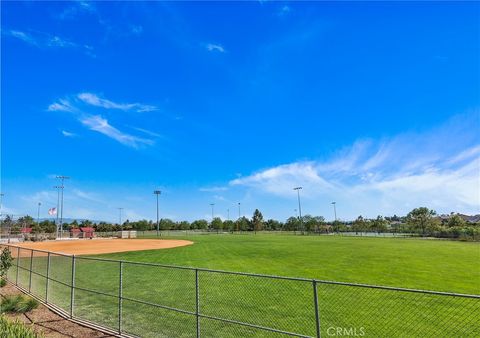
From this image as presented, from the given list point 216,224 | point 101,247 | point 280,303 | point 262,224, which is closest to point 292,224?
point 262,224

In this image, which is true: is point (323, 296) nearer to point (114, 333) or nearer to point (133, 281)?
point (114, 333)

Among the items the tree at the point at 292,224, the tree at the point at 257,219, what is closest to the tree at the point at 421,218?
the tree at the point at 292,224

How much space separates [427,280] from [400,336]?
8.33 meters

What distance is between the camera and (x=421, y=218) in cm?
9700

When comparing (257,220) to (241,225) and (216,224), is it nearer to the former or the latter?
(241,225)

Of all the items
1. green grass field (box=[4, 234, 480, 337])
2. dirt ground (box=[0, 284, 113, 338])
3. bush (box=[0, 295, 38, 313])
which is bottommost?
green grass field (box=[4, 234, 480, 337])

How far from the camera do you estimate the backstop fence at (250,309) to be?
8203mm

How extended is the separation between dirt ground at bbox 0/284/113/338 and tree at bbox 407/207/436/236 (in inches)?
3744

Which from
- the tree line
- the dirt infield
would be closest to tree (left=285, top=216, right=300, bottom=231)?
the tree line

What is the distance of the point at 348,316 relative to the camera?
935cm

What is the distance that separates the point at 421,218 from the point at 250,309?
10249 cm

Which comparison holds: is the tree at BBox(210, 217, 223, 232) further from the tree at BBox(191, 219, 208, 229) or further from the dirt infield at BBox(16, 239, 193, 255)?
the dirt infield at BBox(16, 239, 193, 255)

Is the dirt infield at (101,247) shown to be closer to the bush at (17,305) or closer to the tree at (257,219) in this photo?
the bush at (17,305)

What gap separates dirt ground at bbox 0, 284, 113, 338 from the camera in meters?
7.90
